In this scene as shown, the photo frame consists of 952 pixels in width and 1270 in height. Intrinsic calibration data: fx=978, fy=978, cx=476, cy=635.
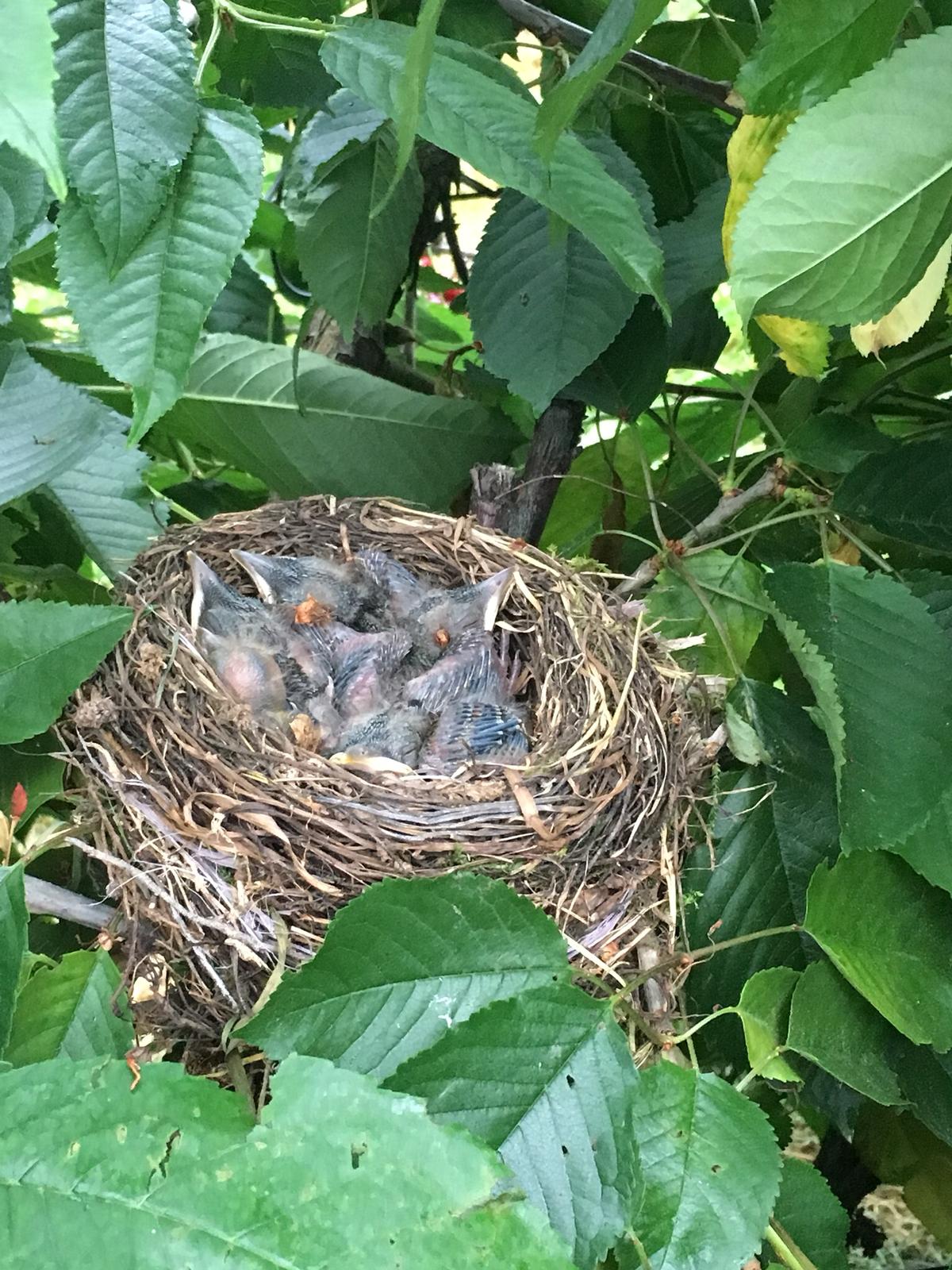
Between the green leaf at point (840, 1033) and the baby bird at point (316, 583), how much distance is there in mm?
772

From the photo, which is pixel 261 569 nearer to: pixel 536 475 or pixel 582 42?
pixel 536 475

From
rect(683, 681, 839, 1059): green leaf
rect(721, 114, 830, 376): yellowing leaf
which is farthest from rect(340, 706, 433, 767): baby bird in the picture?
rect(721, 114, 830, 376): yellowing leaf

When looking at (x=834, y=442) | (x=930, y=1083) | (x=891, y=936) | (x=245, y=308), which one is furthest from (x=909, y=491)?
(x=245, y=308)

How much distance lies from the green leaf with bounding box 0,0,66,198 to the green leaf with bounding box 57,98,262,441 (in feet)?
0.99

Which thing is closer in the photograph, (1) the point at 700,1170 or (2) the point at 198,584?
(1) the point at 700,1170

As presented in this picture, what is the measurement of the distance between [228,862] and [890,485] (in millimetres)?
708

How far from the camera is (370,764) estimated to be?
1.06 metres

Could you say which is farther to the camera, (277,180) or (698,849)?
(277,180)

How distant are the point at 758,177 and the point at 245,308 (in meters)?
0.92

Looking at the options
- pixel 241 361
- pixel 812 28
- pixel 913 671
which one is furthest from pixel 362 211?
pixel 913 671

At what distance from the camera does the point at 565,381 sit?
3.13ft

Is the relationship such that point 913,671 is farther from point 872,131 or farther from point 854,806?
point 872,131

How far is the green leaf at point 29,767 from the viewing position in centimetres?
92

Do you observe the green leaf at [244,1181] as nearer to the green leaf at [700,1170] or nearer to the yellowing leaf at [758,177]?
the green leaf at [700,1170]
